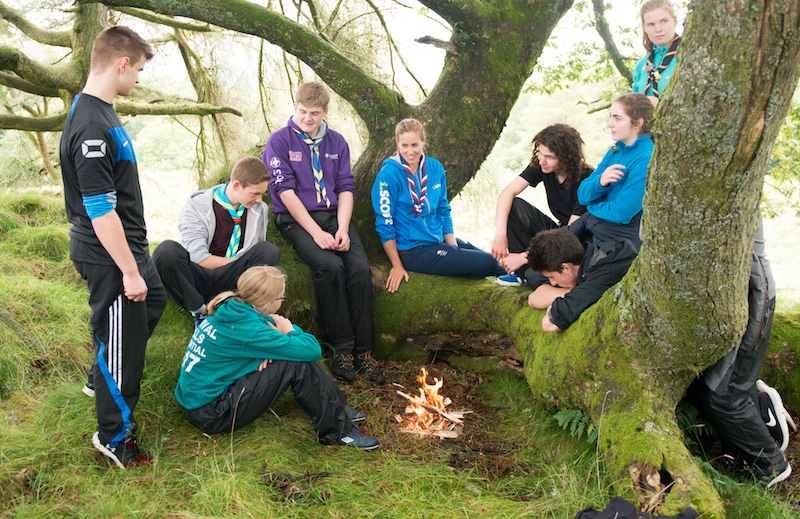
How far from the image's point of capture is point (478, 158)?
5008mm

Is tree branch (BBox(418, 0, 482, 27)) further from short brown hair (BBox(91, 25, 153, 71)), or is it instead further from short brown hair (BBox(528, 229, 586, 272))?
short brown hair (BBox(91, 25, 153, 71))

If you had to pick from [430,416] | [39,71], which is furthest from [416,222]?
[39,71]

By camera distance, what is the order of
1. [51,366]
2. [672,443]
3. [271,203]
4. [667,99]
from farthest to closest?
[271,203]
[51,366]
[672,443]
[667,99]

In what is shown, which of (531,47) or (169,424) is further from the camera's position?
(531,47)

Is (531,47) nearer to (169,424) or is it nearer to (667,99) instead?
(667,99)

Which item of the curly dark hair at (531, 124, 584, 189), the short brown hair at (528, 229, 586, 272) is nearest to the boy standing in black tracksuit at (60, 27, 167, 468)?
the short brown hair at (528, 229, 586, 272)

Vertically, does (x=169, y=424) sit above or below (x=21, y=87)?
Answer: below

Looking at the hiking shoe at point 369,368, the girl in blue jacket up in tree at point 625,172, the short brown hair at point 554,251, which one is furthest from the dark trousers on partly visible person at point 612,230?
the hiking shoe at point 369,368

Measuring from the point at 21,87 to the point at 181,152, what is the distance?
3.28 meters

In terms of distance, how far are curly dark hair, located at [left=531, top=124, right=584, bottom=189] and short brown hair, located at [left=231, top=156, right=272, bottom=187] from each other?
199 cm

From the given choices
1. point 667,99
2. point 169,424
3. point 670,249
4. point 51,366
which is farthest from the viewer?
point 51,366

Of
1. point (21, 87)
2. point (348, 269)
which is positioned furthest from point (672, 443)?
point (21, 87)

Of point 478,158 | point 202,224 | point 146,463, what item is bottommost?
point 146,463

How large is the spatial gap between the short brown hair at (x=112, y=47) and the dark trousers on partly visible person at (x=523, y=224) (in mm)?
2786
